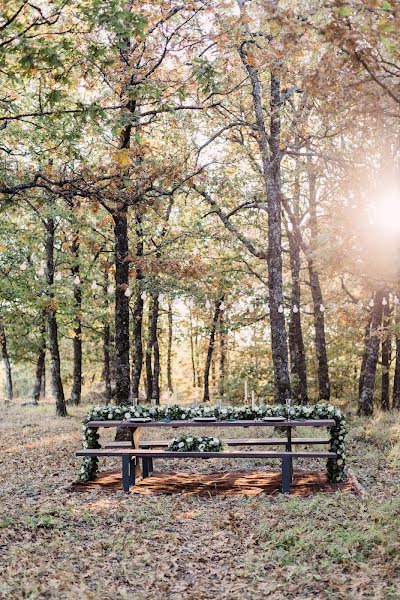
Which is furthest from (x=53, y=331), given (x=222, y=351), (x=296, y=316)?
(x=222, y=351)

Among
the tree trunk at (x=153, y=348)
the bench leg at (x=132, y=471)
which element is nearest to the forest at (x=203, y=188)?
the tree trunk at (x=153, y=348)

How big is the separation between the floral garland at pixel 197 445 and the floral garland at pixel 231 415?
0.40 m

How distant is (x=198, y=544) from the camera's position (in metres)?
7.24

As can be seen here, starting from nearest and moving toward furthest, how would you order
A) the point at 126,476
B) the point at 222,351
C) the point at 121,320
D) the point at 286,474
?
1. the point at 286,474
2. the point at 126,476
3. the point at 121,320
4. the point at 222,351

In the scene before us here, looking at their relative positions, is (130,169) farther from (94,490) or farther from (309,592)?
(309,592)

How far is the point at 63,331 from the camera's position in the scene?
28516 millimetres

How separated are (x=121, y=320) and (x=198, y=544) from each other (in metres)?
7.35

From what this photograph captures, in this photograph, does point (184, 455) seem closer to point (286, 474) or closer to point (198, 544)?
point (286, 474)

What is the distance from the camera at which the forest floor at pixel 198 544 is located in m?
5.79

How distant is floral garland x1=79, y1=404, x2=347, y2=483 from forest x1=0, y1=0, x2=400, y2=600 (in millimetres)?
373

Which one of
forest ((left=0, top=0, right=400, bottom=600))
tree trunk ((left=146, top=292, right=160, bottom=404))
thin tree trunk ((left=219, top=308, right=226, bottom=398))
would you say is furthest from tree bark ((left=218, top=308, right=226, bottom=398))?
tree trunk ((left=146, top=292, right=160, bottom=404))

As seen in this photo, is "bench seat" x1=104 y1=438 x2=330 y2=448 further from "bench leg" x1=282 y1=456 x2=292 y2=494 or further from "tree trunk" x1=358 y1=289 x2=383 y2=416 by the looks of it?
"tree trunk" x1=358 y1=289 x2=383 y2=416

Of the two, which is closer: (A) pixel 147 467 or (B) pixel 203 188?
(A) pixel 147 467

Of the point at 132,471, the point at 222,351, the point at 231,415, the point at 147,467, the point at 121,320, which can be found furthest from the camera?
the point at 222,351
